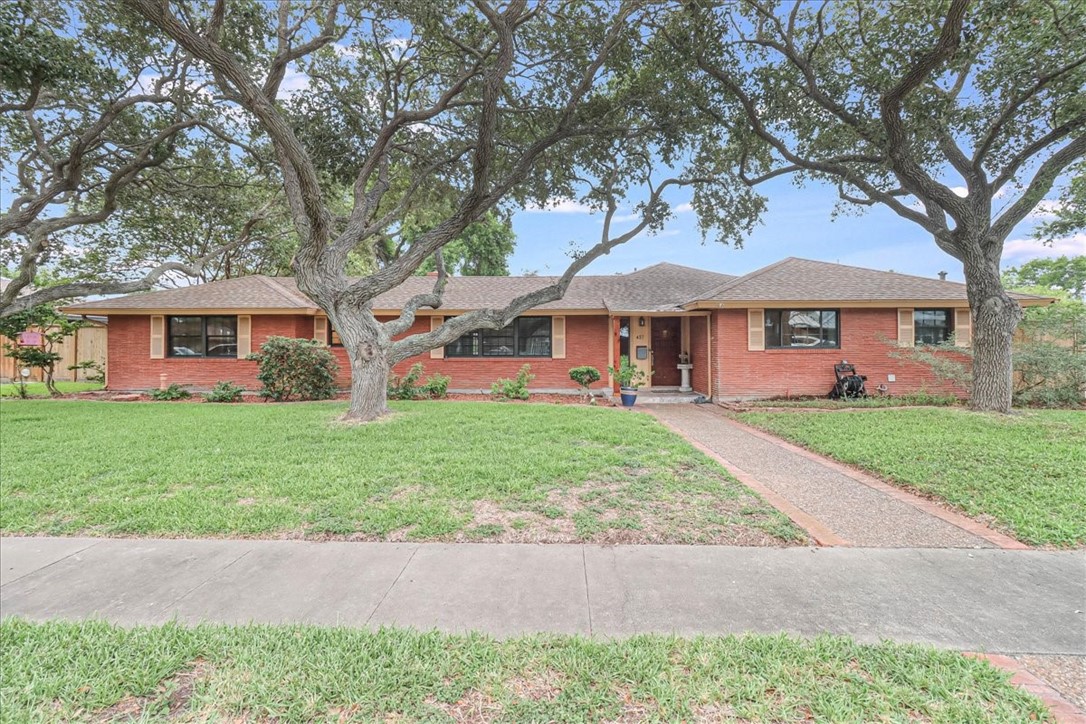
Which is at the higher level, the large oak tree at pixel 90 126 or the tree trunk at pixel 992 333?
the large oak tree at pixel 90 126

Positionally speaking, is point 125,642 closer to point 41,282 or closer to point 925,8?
point 925,8

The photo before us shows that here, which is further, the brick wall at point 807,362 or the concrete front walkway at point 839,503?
the brick wall at point 807,362

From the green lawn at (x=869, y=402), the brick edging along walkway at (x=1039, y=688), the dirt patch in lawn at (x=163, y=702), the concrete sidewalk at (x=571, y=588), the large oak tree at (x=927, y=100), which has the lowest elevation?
the brick edging along walkway at (x=1039, y=688)

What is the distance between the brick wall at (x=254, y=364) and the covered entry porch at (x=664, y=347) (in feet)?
2.71

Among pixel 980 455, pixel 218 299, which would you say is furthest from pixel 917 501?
pixel 218 299

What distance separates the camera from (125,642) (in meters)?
2.39

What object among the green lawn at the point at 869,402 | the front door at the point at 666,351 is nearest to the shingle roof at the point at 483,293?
the front door at the point at 666,351

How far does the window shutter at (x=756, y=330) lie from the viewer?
12.0 meters

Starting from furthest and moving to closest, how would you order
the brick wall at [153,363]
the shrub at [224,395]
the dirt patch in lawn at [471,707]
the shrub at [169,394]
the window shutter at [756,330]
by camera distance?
the brick wall at [153,363]
the shrub at [169,394]
the shrub at [224,395]
the window shutter at [756,330]
the dirt patch in lawn at [471,707]

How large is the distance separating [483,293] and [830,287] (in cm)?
1051

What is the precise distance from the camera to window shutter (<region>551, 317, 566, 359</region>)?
1409 centimetres

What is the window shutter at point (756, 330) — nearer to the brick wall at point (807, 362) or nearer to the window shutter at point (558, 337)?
the brick wall at point (807, 362)

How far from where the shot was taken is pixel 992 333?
898 cm

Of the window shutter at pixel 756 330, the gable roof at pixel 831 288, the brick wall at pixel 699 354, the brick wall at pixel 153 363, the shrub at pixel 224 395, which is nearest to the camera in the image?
the gable roof at pixel 831 288
